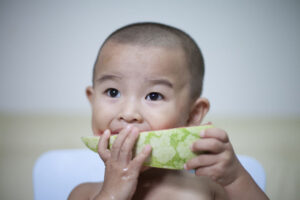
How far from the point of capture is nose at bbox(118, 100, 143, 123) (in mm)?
714

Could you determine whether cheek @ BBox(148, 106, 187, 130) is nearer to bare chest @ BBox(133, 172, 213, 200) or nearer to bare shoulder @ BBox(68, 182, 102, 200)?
bare chest @ BBox(133, 172, 213, 200)

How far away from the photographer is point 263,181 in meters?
1.12

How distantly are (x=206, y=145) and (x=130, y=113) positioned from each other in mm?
213

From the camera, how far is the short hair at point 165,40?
83 centimetres

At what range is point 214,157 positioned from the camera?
0.67 meters

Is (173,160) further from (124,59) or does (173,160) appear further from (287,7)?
(287,7)

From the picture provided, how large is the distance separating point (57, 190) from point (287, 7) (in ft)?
6.08

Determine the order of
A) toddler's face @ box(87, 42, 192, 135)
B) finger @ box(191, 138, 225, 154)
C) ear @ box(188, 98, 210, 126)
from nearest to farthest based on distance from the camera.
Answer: finger @ box(191, 138, 225, 154), toddler's face @ box(87, 42, 192, 135), ear @ box(188, 98, 210, 126)

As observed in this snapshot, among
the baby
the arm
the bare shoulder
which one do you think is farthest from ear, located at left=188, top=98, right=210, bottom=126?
the bare shoulder

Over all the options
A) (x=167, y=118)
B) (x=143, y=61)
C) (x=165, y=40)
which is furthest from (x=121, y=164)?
(x=165, y=40)

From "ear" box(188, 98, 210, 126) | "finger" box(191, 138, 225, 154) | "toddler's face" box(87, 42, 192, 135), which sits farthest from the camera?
"ear" box(188, 98, 210, 126)

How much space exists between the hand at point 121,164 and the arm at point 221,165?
5.2 inches

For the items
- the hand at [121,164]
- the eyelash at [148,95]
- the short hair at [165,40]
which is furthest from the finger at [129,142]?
the short hair at [165,40]

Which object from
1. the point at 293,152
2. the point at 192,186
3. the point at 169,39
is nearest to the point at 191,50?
the point at 169,39
